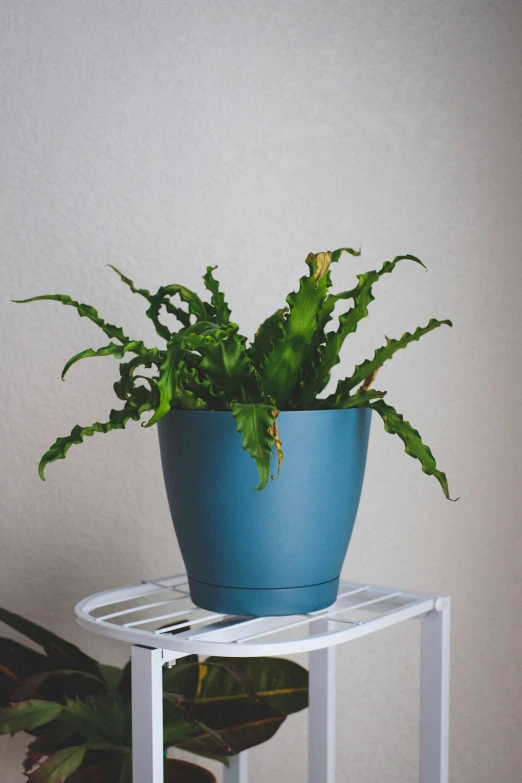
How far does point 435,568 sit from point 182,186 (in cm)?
93

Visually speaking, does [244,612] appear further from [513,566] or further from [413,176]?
[413,176]

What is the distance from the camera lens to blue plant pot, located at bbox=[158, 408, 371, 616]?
0.88m

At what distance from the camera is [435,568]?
1.64m

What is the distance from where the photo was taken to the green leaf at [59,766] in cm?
98

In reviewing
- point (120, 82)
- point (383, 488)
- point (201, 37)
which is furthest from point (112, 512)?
point (201, 37)

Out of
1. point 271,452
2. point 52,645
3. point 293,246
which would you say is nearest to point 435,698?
point 271,452

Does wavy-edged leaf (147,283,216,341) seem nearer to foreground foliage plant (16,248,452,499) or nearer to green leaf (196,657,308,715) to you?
foreground foliage plant (16,248,452,499)

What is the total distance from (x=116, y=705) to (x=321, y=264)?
0.71 metres

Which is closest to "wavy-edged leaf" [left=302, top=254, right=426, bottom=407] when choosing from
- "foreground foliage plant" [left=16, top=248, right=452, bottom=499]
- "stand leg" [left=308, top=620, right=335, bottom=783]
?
"foreground foliage plant" [left=16, top=248, right=452, bottom=499]

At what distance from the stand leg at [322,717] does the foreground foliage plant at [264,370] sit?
44cm

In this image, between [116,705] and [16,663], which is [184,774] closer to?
[116,705]

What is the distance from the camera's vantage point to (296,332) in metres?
0.88

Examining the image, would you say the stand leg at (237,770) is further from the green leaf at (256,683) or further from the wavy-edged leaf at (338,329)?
the wavy-edged leaf at (338,329)

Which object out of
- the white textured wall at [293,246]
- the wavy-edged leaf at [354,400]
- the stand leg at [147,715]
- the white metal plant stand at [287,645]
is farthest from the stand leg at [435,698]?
the white textured wall at [293,246]
